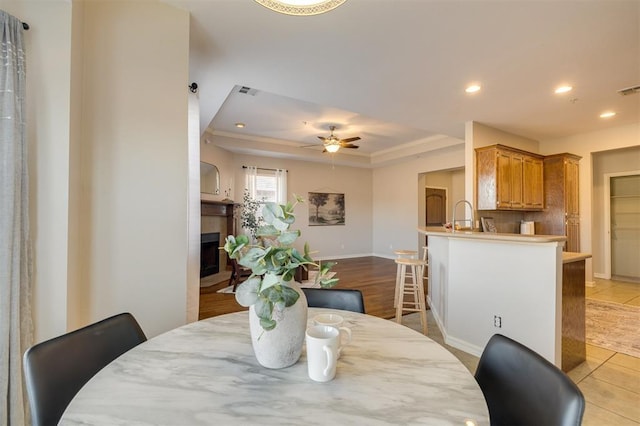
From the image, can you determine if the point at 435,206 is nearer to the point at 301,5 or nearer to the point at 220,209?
the point at 220,209

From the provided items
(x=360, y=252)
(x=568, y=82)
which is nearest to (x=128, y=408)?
(x=568, y=82)

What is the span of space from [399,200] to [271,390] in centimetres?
746

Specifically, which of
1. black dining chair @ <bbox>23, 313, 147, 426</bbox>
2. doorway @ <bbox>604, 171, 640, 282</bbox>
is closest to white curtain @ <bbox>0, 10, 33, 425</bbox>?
black dining chair @ <bbox>23, 313, 147, 426</bbox>

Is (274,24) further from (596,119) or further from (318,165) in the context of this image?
(318,165)

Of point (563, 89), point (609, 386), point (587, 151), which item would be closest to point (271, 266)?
point (609, 386)

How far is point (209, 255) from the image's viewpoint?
5871 millimetres

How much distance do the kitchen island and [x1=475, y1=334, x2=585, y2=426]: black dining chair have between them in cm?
152

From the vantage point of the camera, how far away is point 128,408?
688mm

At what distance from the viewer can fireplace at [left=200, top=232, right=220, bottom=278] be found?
5660 millimetres

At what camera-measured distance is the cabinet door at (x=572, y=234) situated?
16.0 ft

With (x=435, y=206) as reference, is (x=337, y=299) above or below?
below

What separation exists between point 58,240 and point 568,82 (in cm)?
464

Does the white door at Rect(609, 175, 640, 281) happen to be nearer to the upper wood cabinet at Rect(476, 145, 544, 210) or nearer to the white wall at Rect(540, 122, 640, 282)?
the white wall at Rect(540, 122, 640, 282)

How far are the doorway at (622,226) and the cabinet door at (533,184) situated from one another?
1.64 m
